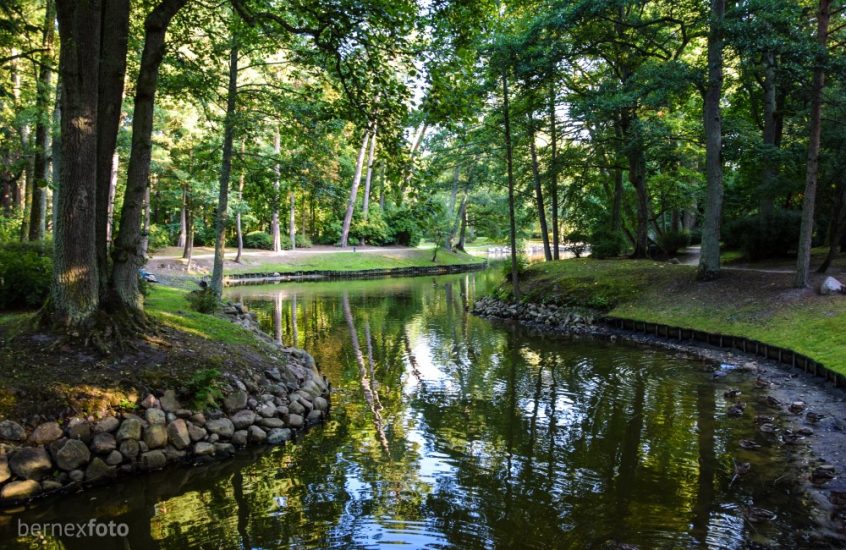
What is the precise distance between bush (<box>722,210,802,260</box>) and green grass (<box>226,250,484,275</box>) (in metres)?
27.7

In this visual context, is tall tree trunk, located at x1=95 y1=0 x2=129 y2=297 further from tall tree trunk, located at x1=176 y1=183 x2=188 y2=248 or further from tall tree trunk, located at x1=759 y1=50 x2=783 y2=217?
tall tree trunk, located at x1=176 y1=183 x2=188 y2=248

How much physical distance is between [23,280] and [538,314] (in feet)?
51.2

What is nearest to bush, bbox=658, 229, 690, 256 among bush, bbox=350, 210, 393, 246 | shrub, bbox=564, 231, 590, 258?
shrub, bbox=564, 231, 590, 258

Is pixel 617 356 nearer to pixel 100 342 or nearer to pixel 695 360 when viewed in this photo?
pixel 695 360

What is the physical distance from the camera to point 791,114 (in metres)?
18.7

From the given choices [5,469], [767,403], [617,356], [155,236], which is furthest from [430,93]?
[155,236]

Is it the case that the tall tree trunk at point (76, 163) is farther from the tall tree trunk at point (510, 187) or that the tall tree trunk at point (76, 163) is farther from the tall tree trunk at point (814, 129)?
the tall tree trunk at point (814, 129)

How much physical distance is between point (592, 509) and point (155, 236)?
33.2 m

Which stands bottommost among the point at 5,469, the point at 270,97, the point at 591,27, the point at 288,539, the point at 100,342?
the point at 288,539

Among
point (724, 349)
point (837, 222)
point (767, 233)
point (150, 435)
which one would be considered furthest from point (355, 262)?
point (150, 435)

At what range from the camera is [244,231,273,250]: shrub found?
45.5m

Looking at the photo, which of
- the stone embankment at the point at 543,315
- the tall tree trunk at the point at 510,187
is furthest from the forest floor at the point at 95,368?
the tall tree trunk at the point at 510,187

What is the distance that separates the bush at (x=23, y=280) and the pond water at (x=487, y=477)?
6897mm

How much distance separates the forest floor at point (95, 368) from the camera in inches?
277
